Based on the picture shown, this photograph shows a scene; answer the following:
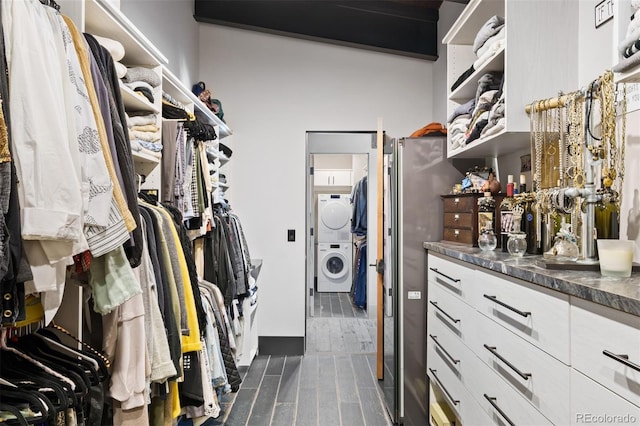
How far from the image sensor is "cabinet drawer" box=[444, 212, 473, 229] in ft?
6.95

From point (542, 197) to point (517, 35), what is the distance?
2.27 feet

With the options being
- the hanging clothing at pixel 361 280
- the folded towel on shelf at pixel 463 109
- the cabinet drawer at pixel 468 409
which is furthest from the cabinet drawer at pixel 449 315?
the hanging clothing at pixel 361 280

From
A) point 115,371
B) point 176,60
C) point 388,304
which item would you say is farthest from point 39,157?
point 176,60

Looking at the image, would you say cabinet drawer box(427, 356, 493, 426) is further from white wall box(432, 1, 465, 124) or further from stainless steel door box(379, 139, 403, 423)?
white wall box(432, 1, 465, 124)

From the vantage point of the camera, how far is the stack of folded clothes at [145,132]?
173cm

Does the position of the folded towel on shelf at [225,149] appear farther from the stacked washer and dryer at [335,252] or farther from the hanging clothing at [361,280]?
the stacked washer and dryer at [335,252]

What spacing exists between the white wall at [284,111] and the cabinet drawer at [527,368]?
2.30 m

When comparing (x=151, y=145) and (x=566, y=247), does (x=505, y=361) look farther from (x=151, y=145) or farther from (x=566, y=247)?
(x=151, y=145)

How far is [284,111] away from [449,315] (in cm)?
241

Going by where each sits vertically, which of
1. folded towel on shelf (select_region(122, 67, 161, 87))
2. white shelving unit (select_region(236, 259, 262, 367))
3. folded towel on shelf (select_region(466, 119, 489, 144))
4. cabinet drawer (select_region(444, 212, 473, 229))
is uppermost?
folded towel on shelf (select_region(122, 67, 161, 87))

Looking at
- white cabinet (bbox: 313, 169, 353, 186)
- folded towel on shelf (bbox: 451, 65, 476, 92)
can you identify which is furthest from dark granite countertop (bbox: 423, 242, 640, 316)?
white cabinet (bbox: 313, 169, 353, 186)

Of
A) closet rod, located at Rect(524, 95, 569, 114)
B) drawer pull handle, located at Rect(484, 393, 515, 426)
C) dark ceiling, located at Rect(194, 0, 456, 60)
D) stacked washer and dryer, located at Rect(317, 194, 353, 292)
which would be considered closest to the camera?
drawer pull handle, located at Rect(484, 393, 515, 426)

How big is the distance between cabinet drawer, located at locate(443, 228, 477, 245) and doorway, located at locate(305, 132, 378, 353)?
158 cm

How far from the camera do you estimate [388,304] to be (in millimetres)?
2586
